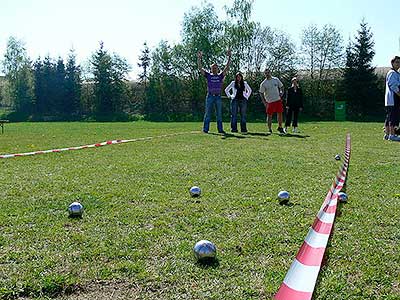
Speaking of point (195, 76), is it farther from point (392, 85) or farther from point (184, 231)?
point (184, 231)

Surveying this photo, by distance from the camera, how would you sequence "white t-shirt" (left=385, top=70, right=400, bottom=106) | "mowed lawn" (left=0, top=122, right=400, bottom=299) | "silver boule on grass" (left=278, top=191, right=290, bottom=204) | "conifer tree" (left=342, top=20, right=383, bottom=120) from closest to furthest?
"mowed lawn" (left=0, top=122, right=400, bottom=299), "silver boule on grass" (left=278, top=191, right=290, bottom=204), "white t-shirt" (left=385, top=70, right=400, bottom=106), "conifer tree" (left=342, top=20, right=383, bottom=120)

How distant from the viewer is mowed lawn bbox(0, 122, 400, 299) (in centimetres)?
241

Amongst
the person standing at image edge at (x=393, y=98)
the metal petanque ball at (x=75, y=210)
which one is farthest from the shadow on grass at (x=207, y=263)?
the person standing at image edge at (x=393, y=98)

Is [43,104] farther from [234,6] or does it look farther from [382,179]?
[382,179]

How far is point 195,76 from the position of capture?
41812 mm

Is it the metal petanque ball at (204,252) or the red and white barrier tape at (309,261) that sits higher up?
the metal petanque ball at (204,252)

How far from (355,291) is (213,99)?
38.9 feet

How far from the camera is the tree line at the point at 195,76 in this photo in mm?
34375

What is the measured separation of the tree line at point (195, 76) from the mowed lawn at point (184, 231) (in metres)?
28.8

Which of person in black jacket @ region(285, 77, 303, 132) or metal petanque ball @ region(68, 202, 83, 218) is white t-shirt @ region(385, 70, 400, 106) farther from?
metal petanque ball @ region(68, 202, 83, 218)

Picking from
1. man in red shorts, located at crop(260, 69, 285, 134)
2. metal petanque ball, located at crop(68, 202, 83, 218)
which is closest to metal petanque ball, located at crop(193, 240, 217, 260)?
metal petanque ball, located at crop(68, 202, 83, 218)

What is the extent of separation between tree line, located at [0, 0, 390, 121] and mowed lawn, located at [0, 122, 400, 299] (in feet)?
94.6

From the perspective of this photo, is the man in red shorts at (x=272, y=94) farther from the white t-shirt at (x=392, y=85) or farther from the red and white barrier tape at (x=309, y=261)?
the red and white barrier tape at (x=309, y=261)

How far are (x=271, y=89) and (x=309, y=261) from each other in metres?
11.8
